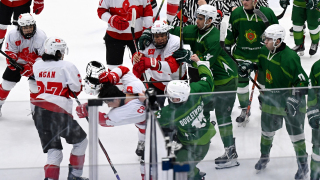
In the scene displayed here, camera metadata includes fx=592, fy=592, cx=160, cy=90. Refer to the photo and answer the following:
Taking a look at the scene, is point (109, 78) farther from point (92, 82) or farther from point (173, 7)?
point (173, 7)

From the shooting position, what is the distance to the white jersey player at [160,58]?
384 cm

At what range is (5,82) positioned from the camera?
4555 millimetres

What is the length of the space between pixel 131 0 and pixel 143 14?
0.17 metres

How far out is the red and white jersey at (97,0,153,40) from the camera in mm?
4633

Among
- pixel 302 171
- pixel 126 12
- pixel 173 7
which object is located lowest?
pixel 302 171

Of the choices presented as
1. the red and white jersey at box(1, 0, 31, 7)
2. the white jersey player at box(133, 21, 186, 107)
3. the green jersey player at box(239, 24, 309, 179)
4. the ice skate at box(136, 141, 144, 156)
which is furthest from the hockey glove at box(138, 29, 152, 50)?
the red and white jersey at box(1, 0, 31, 7)

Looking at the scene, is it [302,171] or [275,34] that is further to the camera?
[275,34]

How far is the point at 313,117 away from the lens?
3227mm

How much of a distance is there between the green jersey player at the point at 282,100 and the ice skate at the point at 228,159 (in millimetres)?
128

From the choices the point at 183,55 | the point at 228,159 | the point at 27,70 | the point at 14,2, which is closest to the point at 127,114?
the point at 228,159

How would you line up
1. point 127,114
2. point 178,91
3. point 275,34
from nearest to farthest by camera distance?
point 127,114 < point 178,91 < point 275,34

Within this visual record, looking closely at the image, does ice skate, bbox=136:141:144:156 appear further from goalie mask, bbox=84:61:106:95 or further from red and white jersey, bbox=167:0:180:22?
red and white jersey, bbox=167:0:180:22

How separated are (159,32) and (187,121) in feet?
3.14

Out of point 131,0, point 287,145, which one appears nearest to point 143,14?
point 131,0
